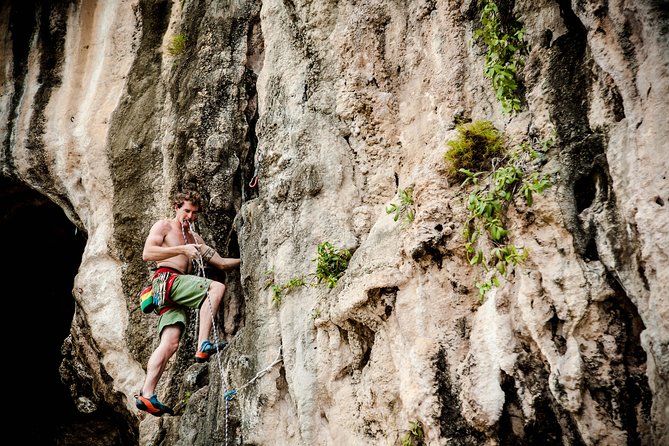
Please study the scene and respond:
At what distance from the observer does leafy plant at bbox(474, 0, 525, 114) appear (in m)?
4.73

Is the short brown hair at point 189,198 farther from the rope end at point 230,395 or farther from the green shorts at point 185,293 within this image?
the rope end at point 230,395

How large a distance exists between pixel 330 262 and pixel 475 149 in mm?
1904

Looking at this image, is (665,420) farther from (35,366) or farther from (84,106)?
(35,366)

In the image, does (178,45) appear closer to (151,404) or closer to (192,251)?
(192,251)

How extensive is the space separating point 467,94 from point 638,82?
5.47 feet

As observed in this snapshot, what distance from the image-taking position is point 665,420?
3.20m

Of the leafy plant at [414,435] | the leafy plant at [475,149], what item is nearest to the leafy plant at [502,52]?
the leafy plant at [475,149]

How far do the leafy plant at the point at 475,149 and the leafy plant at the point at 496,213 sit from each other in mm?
137

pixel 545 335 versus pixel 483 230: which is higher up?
pixel 483 230

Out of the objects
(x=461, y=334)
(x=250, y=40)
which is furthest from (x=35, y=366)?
(x=461, y=334)

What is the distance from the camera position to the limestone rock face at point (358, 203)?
3.73m

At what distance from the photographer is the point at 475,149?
471 cm

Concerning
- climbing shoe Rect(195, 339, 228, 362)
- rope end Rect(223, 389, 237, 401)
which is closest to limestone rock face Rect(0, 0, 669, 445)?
rope end Rect(223, 389, 237, 401)

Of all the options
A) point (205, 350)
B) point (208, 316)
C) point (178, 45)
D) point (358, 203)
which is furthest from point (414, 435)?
point (178, 45)
